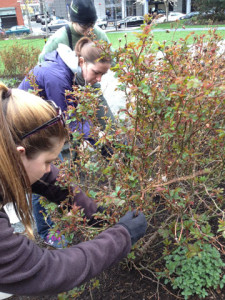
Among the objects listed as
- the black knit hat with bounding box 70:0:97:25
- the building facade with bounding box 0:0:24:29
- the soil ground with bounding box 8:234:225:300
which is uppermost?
the building facade with bounding box 0:0:24:29

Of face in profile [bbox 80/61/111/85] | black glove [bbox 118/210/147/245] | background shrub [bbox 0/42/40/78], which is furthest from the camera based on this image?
background shrub [bbox 0/42/40/78]

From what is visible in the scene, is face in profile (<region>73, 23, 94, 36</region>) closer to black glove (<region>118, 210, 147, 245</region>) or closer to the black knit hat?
the black knit hat

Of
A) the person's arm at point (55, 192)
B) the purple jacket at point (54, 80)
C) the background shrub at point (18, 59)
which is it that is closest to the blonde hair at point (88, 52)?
the purple jacket at point (54, 80)

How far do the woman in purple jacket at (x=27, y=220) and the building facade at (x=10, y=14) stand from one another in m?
48.3

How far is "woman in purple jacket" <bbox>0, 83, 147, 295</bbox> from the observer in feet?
3.37

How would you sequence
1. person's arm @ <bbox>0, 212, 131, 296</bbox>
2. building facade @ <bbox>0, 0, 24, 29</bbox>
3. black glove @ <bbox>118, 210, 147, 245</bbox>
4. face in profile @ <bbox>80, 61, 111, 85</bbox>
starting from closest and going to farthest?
person's arm @ <bbox>0, 212, 131, 296</bbox>, black glove @ <bbox>118, 210, 147, 245</bbox>, face in profile @ <bbox>80, 61, 111, 85</bbox>, building facade @ <bbox>0, 0, 24, 29</bbox>

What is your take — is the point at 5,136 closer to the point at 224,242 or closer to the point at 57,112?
the point at 57,112

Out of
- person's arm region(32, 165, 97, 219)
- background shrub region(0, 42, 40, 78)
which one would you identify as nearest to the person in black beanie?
person's arm region(32, 165, 97, 219)

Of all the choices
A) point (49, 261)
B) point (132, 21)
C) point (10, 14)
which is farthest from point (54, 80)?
point (10, 14)

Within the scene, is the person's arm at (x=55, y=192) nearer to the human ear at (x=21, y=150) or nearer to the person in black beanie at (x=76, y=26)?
the human ear at (x=21, y=150)

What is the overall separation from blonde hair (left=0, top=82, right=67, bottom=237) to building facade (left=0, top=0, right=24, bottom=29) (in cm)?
4828

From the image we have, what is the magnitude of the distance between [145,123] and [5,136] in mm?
679

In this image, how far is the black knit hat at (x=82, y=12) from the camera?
281cm

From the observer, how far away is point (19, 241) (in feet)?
3.41
